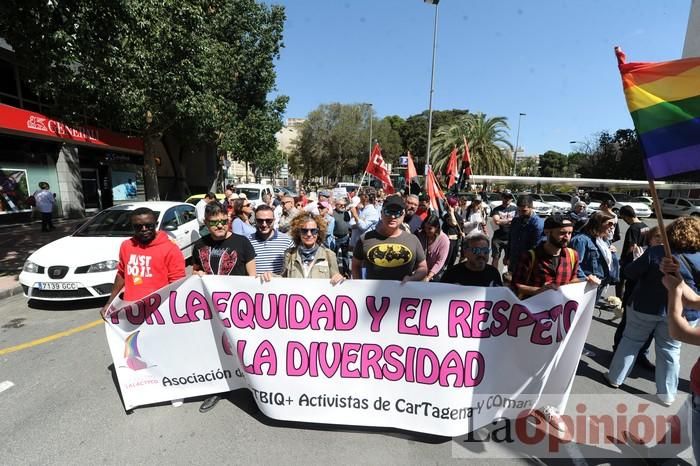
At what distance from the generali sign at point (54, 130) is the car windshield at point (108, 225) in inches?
317

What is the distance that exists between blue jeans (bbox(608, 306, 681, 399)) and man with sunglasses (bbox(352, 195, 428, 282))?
1.99m

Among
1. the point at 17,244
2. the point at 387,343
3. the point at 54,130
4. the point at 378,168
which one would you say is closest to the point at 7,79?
the point at 54,130

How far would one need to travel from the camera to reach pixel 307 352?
8.80 ft

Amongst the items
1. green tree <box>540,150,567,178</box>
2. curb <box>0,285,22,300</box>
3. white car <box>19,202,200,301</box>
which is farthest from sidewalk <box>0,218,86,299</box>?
green tree <box>540,150,567,178</box>

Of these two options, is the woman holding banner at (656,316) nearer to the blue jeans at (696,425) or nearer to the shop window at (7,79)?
the blue jeans at (696,425)

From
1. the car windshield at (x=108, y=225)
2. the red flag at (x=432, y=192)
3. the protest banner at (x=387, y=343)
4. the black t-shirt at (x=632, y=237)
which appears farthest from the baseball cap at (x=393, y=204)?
the car windshield at (x=108, y=225)

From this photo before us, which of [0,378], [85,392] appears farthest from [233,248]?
[0,378]

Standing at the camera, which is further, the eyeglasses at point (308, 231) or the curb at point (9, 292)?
the curb at point (9, 292)

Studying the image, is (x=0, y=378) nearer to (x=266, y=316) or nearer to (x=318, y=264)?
(x=266, y=316)

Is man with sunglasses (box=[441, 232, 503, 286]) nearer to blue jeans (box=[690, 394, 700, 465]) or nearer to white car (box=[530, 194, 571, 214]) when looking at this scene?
blue jeans (box=[690, 394, 700, 465])

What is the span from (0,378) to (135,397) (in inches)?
69.1

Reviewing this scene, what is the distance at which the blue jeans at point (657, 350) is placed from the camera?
2.99 m

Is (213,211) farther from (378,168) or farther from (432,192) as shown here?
(378,168)

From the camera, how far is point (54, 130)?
41.0 feet
